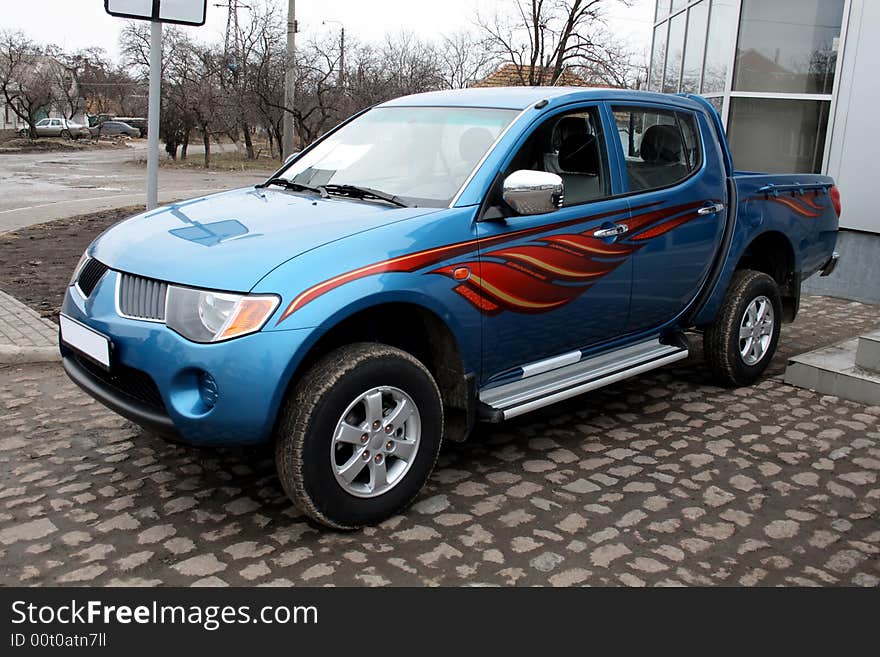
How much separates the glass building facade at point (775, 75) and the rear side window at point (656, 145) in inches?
198

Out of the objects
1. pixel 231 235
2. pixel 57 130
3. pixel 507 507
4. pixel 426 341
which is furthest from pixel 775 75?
pixel 57 130

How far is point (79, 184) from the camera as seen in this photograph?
2144cm

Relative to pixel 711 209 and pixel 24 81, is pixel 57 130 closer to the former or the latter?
pixel 24 81

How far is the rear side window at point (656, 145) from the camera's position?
15.5 feet

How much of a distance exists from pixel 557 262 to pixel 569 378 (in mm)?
627

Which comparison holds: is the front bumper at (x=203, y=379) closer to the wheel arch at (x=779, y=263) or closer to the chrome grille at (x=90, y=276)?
the chrome grille at (x=90, y=276)

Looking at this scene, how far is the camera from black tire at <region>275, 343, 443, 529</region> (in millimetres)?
3264

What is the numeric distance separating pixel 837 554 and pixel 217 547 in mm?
2536

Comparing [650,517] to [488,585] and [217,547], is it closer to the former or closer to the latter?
[488,585]

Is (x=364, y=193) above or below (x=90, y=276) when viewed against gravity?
above

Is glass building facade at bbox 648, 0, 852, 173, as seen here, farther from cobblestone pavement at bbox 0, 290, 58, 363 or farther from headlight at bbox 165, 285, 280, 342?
headlight at bbox 165, 285, 280, 342

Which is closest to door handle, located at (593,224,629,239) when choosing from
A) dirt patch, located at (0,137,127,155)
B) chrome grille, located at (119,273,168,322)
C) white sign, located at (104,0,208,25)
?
chrome grille, located at (119,273,168,322)

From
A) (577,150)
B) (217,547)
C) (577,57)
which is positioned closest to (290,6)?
(577,57)

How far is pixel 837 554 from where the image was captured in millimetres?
3514
